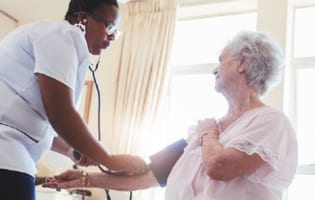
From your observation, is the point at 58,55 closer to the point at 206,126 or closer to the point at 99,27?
the point at 99,27

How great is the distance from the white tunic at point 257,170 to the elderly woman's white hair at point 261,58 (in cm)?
13

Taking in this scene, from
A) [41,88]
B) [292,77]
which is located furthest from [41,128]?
[292,77]

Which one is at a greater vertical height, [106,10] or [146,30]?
[146,30]

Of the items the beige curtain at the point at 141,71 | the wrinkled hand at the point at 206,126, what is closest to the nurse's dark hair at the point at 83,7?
the wrinkled hand at the point at 206,126

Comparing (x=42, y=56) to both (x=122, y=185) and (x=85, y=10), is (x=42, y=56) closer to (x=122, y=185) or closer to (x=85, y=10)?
(x=85, y=10)

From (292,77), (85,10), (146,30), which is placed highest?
(146,30)

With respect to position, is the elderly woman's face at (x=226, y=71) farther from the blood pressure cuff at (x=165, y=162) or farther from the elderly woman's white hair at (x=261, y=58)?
the blood pressure cuff at (x=165, y=162)

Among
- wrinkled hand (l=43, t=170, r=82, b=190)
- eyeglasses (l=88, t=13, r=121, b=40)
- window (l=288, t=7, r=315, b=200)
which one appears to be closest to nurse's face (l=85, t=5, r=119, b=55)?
eyeglasses (l=88, t=13, r=121, b=40)

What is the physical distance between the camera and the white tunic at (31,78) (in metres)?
1.26

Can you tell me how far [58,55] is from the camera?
4.21ft

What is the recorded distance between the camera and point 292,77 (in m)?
3.72

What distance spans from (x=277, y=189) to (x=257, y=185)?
9cm

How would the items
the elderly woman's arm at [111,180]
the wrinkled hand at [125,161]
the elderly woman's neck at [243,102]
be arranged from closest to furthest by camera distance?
the wrinkled hand at [125,161]
the elderly woman's neck at [243,102]
the elderly woman's arm at [111,180]

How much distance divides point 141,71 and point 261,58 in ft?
7.14
